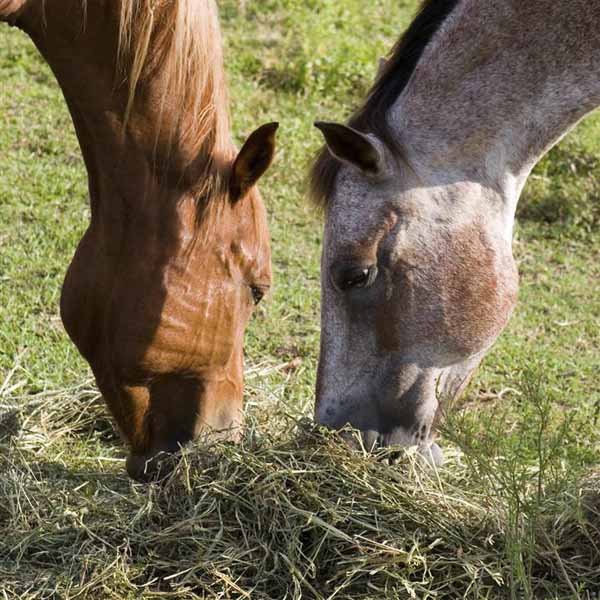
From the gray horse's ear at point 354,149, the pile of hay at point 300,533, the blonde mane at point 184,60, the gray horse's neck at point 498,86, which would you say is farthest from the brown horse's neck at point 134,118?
the pile of hay at point 300,533

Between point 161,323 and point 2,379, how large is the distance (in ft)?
4.77

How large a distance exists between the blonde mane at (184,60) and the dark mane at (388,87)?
0.37 metres

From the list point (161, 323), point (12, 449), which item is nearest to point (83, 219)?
point (12, 449)

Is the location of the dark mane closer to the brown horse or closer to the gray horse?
the gray horse

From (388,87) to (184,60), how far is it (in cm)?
73

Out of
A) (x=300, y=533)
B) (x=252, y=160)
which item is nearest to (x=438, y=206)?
(x=252, y=160)

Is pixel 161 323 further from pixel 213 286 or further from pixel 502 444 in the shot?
pixel 502 444

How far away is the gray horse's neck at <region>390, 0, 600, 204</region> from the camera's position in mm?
3408

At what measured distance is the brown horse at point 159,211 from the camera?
315 centimetres

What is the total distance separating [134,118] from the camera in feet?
10.5

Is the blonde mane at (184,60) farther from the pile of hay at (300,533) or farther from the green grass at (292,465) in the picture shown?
the pile of hay at (300,533)

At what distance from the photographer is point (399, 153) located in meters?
3.42

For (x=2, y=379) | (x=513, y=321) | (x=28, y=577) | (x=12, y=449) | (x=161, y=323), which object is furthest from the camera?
(x=513, y=321)

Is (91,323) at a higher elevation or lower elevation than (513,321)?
higher
